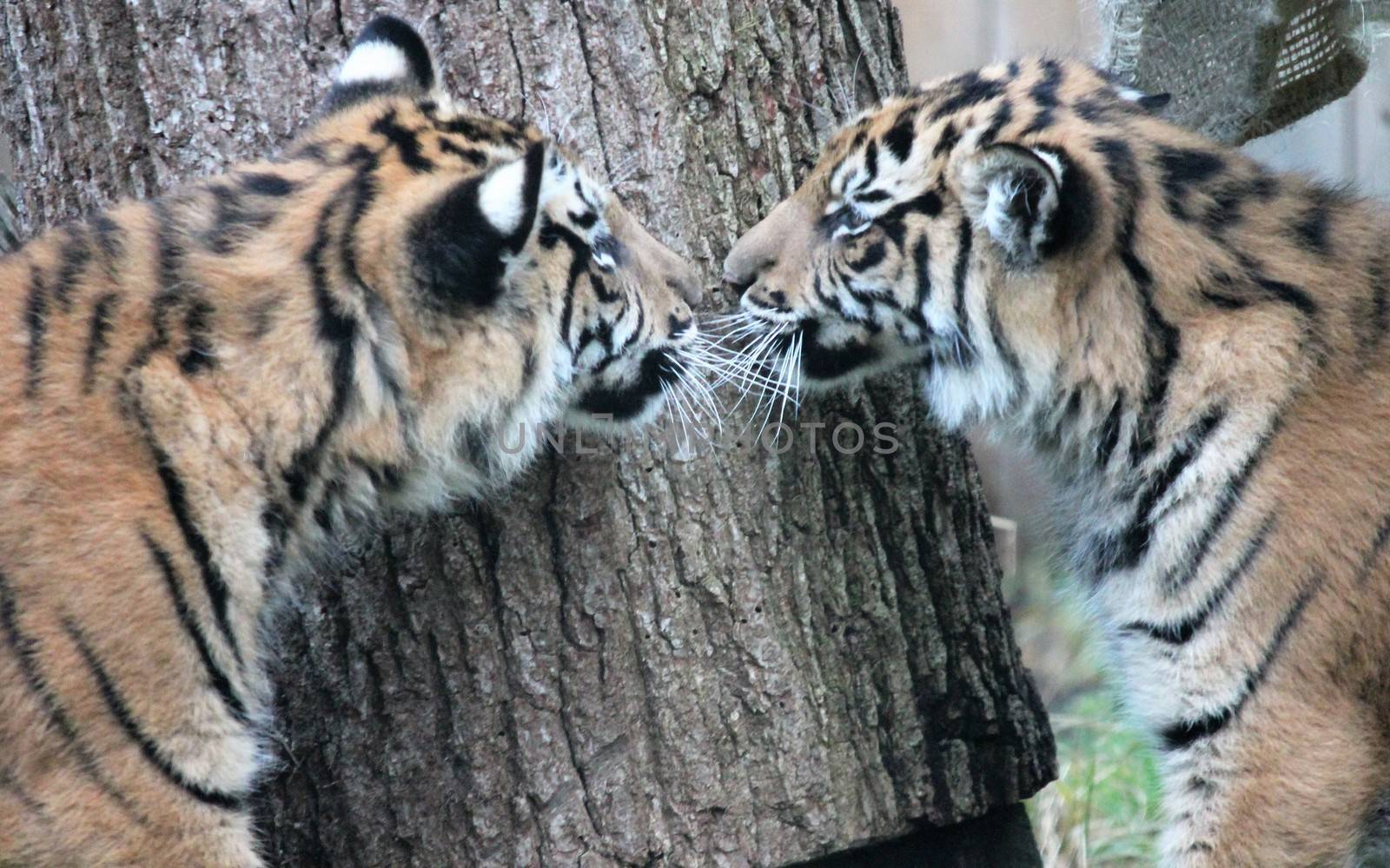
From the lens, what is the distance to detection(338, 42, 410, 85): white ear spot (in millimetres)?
2604

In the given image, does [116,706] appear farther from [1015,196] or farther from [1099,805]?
[1099,805]

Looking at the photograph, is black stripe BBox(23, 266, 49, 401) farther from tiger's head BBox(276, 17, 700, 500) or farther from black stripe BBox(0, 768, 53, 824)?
black stripe BBox(0, 768, 53, 824)

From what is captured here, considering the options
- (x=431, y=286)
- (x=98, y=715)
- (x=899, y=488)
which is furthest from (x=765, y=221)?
(x=98, y=715)

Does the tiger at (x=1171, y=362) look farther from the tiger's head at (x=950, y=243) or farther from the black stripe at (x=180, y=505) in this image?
the black stripe at (x=180, y=505)

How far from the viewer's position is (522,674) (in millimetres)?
2881

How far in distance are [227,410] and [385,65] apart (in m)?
0.78

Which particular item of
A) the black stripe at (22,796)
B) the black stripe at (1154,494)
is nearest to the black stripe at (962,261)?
the black stripe at (1154,494)

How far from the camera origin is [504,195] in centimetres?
224

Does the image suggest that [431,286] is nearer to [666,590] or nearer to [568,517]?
[568,517]

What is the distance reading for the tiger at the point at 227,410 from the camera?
2.17 metres

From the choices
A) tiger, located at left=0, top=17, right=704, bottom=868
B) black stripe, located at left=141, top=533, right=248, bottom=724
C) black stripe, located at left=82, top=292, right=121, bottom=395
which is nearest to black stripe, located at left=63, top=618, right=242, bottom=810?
tiger, located at left=0, top=17, right=704, bottom=868

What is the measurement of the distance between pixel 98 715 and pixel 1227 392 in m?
2.13

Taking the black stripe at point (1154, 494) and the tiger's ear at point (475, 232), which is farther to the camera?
the black stripe at point (1154, 494)

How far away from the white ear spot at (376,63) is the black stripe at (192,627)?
1.00 m
